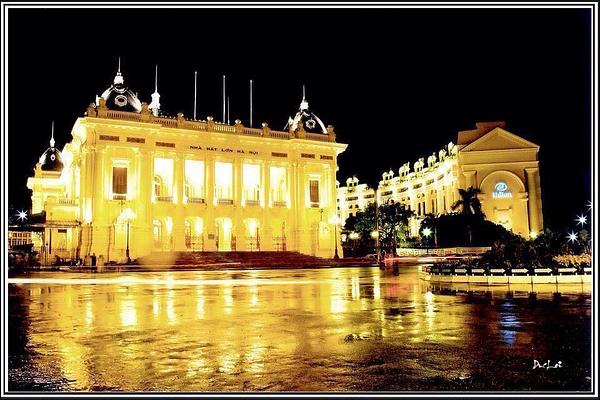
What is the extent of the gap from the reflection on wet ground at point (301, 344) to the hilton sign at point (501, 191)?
7099 cm

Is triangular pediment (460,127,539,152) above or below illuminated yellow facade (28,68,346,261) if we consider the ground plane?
above

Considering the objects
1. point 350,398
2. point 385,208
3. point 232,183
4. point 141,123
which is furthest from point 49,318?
point 385,208

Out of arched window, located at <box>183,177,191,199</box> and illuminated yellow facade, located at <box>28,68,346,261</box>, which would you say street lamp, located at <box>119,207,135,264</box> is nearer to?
illuminated yellow facade, located at <box>28,68,346,261</box>

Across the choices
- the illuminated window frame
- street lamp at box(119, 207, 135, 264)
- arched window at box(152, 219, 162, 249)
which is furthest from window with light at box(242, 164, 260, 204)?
street lamp at box(119, 207, 135, 264)

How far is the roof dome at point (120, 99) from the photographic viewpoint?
5266 cm

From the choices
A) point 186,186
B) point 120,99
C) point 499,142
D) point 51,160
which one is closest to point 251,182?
point 186,186

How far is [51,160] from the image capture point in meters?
80.1

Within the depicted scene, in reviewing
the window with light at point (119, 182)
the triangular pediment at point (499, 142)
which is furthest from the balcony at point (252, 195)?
the triangular pediment at point (499, 142)

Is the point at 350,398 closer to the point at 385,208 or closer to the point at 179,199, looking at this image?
the point at 179,199

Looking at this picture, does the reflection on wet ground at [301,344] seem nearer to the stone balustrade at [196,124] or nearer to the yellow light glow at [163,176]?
the stone balustrade at [196,124]

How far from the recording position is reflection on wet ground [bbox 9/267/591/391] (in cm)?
703

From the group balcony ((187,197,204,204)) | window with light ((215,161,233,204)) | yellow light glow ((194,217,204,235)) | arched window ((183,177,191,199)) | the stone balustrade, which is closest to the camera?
the stone balustrade

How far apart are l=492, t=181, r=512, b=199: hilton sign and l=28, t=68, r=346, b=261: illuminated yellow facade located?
32.3m

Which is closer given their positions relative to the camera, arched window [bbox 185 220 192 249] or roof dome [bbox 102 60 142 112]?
roof dome [bbox 102 60 142 112]
